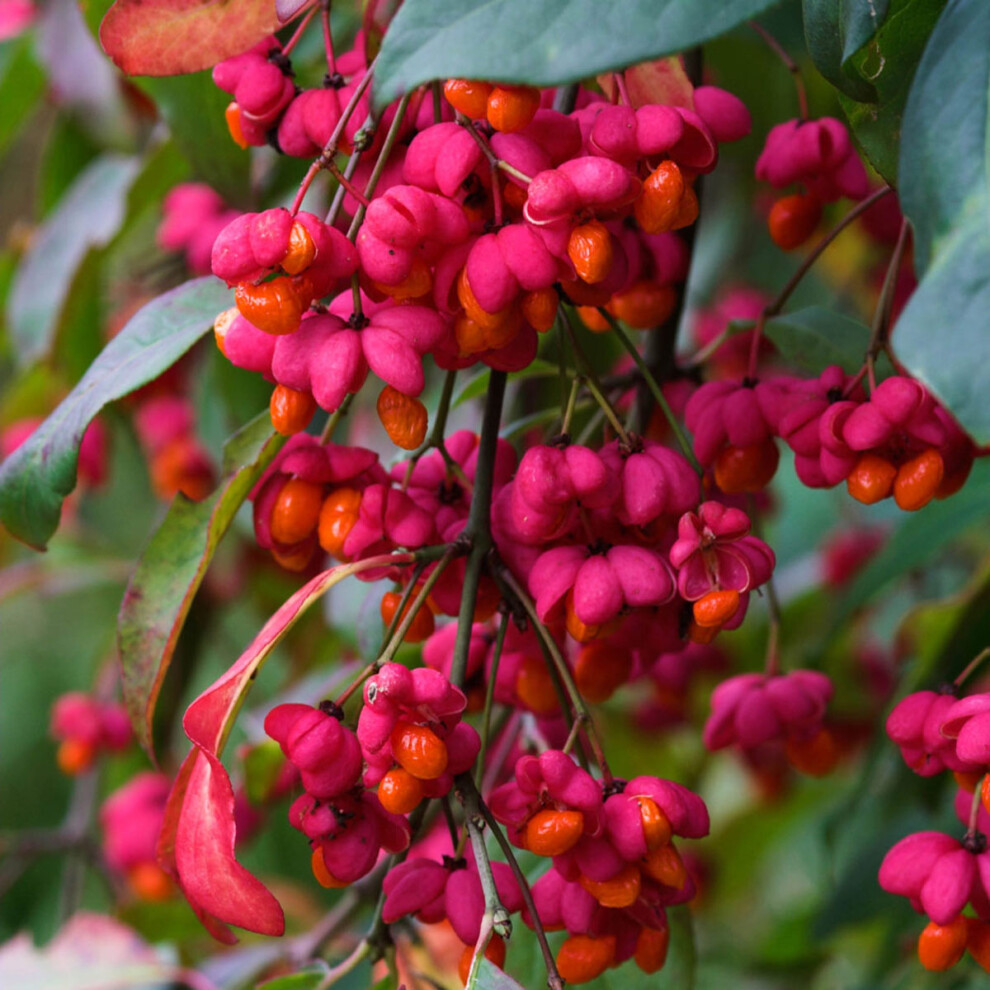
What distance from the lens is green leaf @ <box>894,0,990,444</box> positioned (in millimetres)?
418

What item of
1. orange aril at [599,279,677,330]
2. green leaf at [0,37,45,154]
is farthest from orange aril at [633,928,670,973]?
green leaf at [0,37,45,154]

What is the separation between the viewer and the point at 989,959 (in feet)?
1.92

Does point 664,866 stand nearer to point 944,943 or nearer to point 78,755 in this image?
point 944,943

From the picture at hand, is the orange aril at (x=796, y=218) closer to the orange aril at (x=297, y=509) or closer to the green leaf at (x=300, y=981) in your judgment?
the orange aril at (x=297, y=509)

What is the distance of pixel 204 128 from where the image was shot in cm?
88

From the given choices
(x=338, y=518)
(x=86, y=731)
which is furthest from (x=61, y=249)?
(x=338, y=518)

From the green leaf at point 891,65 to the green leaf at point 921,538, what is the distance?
1.85ft

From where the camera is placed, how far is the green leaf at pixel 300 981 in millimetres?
721

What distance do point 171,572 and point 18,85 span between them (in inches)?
35.8

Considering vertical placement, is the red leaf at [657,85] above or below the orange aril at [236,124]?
below

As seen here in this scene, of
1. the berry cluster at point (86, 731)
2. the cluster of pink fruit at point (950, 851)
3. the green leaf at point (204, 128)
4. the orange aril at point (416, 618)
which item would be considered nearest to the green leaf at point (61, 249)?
the green leaf at point (204, 128)

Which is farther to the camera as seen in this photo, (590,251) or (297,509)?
(297,509)

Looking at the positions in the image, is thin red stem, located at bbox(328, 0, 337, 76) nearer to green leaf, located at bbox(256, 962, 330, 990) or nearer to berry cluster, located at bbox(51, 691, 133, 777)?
green leaf, located at bbox(256, 962, 330, 990)

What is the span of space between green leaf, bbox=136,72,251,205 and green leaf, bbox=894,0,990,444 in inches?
21.5
